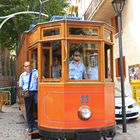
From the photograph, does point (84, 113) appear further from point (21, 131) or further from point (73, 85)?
point (21, 131)

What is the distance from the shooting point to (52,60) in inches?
351

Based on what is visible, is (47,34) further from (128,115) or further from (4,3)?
(4,3)

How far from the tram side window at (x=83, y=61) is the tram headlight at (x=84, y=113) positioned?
A: 68 centimetres

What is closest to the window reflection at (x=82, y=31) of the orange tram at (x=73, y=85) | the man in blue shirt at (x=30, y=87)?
the orange tram at (x=73, y=85)

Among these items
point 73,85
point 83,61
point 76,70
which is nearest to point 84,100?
point 73,85

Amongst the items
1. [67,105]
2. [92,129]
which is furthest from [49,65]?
[92,129]

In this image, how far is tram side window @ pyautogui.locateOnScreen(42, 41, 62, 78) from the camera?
8.84 m

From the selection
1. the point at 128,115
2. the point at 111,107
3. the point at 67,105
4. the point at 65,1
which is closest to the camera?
the point at 67,105

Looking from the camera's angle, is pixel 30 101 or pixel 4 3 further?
pixel 4 3

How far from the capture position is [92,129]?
8.65 m

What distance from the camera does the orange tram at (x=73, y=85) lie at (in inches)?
339

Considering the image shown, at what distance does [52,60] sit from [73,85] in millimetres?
765

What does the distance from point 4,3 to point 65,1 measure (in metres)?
5.17

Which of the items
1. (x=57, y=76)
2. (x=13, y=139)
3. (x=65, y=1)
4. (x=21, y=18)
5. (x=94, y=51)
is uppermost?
(x=65, y=1)
